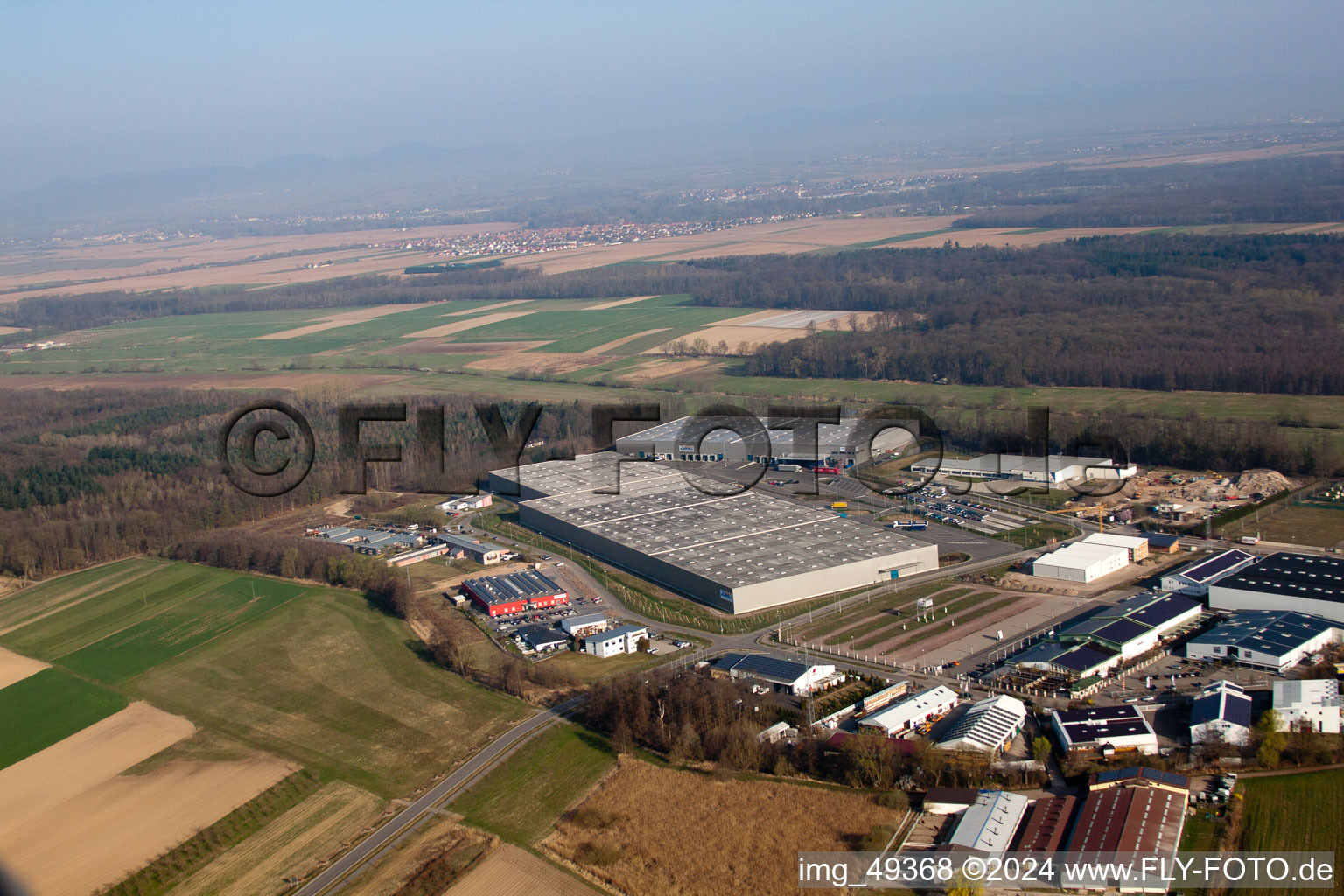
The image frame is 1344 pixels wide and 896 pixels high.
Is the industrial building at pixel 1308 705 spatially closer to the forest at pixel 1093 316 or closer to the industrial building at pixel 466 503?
the industrial building at pixel 466 503

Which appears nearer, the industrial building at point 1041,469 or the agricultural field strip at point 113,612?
the agricultural field strip at point 113,612

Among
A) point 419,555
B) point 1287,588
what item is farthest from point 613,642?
point 1287,588

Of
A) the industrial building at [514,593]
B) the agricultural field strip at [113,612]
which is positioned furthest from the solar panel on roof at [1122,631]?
the agricultural field strip at [113,612]

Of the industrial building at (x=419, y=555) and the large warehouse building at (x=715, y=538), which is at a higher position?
the large warehouse building at (x=715, y=538)

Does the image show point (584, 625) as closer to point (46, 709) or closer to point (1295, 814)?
point (46, 709)

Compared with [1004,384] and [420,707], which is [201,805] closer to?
[420,707]
